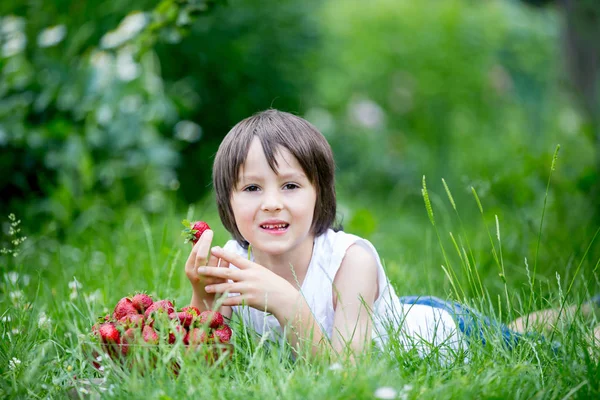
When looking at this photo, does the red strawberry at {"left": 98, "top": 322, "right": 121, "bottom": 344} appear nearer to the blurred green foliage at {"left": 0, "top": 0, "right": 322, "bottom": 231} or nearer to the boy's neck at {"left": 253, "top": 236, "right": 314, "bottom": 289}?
the boy's neck at {"left": 253, "top": 236, "right": 314, "bottom": 289}

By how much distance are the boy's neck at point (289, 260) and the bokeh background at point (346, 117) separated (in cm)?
46

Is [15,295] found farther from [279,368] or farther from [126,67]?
[126,67]

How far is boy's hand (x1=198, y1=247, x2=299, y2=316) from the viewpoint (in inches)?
72.7

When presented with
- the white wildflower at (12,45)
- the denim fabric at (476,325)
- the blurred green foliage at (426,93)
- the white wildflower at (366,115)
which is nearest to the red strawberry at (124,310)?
the denim fabric at (476,325)

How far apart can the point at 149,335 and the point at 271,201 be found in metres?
0.50

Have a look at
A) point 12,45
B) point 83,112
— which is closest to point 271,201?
point 83,112

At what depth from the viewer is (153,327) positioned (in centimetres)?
179

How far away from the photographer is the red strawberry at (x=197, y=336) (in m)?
1.72

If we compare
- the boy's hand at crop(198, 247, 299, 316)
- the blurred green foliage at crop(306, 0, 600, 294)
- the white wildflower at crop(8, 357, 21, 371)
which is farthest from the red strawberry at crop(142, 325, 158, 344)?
the blurred green foliage at crop(306, 0, 600, 294)

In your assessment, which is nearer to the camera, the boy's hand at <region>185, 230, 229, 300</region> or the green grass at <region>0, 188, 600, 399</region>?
the green grass at <region>0, 188, 600, 399</region>

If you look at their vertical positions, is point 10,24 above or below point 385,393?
above

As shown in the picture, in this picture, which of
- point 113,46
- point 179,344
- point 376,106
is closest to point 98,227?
point 113,46

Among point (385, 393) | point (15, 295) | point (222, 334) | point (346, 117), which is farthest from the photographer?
point (346, 117)

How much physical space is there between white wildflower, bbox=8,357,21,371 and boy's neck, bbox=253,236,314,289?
765mm
